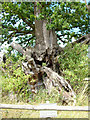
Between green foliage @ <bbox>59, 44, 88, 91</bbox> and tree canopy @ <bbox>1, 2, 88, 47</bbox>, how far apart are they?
546mm

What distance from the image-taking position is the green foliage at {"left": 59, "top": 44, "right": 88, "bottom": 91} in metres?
3.68

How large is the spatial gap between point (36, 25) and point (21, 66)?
1.53 meters

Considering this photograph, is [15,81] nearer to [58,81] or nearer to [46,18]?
[58,81]

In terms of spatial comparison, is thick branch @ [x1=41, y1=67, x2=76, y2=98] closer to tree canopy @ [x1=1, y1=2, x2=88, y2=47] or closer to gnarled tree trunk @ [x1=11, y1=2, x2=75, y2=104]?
gnarled tree trunk @ [x1=11, y1=2, x2=75, y2=104]

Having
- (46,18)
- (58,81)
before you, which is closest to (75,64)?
(58,81)

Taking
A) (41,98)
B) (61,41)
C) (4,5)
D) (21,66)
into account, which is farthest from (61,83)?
(4,5)

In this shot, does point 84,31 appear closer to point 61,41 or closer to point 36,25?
point 61,41

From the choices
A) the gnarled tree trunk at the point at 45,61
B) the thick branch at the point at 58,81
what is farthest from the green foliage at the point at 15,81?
the thick branch at the point at 58,81

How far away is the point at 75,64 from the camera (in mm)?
3865

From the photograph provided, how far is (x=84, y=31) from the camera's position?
476cm

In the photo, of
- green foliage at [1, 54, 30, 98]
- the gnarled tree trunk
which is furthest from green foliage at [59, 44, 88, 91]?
green foliage at [1, 54, 30, 98]

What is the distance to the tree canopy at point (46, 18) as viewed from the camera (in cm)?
404

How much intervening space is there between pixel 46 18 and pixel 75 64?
1614 mm

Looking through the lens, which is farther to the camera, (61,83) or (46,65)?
(46,65)
